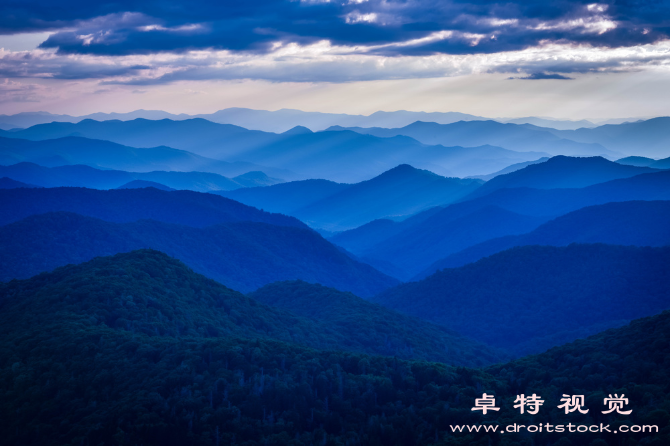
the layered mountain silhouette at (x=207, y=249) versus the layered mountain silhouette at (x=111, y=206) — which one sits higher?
the layered mountain silhouette at (x=111, y=206)

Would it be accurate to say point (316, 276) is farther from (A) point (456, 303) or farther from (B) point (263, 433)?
(B) point (263, 433)

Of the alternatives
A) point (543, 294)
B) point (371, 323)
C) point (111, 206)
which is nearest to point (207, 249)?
point (111, 206)

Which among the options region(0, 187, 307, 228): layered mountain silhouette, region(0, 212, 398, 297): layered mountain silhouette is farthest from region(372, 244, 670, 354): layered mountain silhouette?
region(0, 187, 307, 228): layered mountain silhouette

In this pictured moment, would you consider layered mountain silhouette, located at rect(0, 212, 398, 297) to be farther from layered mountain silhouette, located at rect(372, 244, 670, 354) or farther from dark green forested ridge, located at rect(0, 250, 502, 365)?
dark green forested ridge, located at rect(0, 250, 502, 365)

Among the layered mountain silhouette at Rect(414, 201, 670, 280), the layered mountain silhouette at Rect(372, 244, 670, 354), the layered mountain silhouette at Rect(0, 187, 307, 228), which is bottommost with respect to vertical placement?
the layered mountain silhouette at Rect(372, 244, 670, 354)

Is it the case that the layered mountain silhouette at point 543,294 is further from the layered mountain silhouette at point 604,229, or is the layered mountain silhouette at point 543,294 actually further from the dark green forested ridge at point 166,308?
the layered mountain silhouette at point 604,229

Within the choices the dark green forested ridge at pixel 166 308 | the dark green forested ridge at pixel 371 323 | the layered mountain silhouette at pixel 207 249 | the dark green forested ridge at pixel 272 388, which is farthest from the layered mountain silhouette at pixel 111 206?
the dark green forested ridge at pixel 272 388

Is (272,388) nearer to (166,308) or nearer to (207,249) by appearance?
(166,308)
